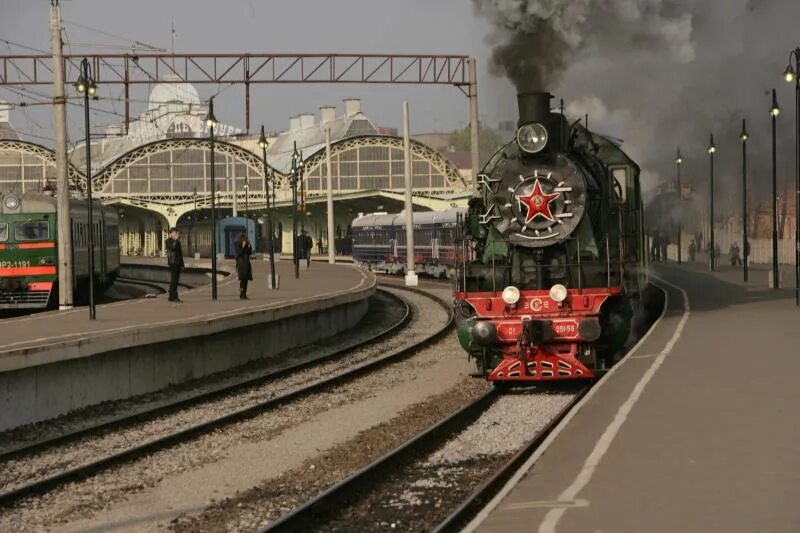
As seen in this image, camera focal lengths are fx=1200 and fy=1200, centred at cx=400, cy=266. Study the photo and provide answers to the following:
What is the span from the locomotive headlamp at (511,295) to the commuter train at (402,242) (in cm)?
2759

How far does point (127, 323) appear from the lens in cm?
2330

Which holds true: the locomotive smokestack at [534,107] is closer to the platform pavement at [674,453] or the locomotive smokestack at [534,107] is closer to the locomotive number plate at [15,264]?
the platform pavement at [674,453]

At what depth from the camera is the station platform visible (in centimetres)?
1689

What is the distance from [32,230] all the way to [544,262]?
21314 mm

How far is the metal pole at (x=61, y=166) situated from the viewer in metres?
30.2

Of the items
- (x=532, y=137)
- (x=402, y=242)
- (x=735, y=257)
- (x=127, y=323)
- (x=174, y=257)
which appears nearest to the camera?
(x=532, y=137)

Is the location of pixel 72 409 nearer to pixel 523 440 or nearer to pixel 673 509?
pixel 523 440

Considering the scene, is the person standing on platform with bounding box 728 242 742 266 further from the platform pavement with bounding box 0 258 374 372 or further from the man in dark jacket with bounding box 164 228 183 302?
the man in dark jacket with bounding box 164 228 183 302

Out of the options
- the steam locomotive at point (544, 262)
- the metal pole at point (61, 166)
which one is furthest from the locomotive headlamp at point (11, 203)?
the steam locomotive at point (544, 262)

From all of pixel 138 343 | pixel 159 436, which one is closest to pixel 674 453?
pixel 159 436

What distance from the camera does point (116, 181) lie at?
10506cm

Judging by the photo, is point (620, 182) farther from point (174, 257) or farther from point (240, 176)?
point (240, 176)

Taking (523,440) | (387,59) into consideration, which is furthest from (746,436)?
(387,59)

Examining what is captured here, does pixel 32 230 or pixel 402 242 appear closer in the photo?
pixel 32 230
